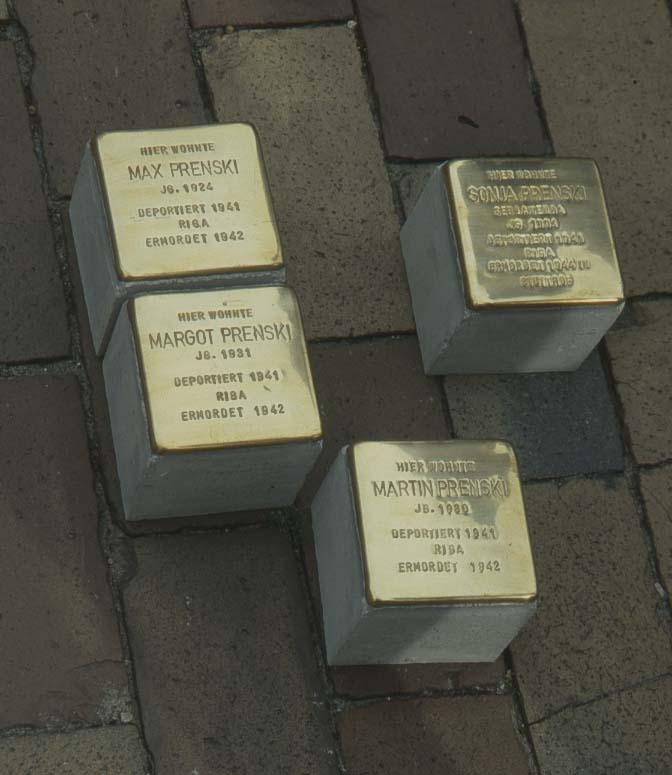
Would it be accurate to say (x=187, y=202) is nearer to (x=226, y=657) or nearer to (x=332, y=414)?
(x=332, y=414)

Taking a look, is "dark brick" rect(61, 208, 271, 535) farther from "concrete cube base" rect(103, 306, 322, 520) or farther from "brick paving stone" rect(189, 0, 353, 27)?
"brick paving stone" rect(189, 0, 353, 27)

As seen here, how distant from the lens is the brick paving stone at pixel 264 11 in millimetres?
3174

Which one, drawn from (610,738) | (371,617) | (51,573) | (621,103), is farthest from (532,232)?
(51,573)

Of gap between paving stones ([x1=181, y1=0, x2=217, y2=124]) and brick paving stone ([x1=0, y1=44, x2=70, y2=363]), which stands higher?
gap between paving stones ([x1=181, y1=0, x2=217, y2=124])

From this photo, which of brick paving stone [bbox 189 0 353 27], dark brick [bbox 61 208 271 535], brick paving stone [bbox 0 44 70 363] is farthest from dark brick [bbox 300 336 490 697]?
brick paving stone [bbox 189 0 353 27]

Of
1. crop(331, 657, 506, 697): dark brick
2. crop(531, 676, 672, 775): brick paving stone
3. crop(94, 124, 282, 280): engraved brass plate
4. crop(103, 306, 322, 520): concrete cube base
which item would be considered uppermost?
crop(94, 124, 282, 280): engraved brass plate

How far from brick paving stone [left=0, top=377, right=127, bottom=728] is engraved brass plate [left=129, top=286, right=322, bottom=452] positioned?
0.30 meters

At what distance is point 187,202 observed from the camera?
2.71 m

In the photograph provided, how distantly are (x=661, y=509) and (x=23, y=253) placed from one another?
1303 millimetres

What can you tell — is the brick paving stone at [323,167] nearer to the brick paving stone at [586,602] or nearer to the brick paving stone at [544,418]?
the brick paving stone at [544,418]

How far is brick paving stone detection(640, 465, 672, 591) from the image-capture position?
2.85m

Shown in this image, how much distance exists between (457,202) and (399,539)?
659 mm

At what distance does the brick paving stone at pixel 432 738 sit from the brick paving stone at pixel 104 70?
3.96 feet

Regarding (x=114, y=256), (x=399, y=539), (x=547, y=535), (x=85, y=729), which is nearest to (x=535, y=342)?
(x=547, y=535)
